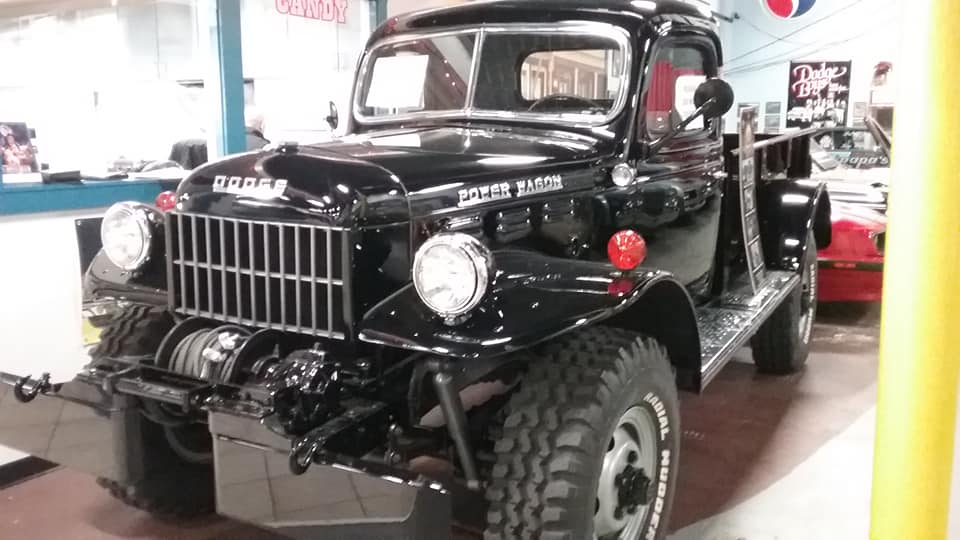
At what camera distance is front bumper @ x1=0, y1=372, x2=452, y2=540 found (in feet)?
6.77

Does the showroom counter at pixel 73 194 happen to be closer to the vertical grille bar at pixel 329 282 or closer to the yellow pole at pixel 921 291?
the vertical grille bar at pixel 329 282

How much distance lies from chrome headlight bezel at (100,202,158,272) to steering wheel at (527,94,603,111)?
148 cm

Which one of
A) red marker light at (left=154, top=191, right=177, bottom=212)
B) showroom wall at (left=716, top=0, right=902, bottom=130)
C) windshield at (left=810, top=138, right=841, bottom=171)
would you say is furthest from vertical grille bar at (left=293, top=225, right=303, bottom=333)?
showroom wall at (left=716, top=0, right=902, bottom=130)

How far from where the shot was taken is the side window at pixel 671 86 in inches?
138

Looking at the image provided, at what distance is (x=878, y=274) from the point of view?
6074 millimetres

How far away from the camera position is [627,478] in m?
2.66

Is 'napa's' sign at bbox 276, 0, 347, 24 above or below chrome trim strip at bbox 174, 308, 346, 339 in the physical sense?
above

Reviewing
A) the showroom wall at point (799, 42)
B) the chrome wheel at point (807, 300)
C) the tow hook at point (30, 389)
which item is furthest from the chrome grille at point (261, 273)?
the showroom wall at point (799, 42)

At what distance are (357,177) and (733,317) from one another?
7.08ft

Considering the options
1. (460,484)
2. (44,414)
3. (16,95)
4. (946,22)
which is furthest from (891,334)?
(16,95)

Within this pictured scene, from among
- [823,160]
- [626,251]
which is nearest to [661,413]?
[626,251]

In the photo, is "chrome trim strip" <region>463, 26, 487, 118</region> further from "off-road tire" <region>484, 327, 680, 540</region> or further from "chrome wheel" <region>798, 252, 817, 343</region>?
"chrome wheel" <region>798, 252, 817, 343</region>

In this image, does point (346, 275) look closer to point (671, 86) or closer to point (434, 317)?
point (434, 317)

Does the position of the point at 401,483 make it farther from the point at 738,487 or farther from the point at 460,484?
the point at 738,487
